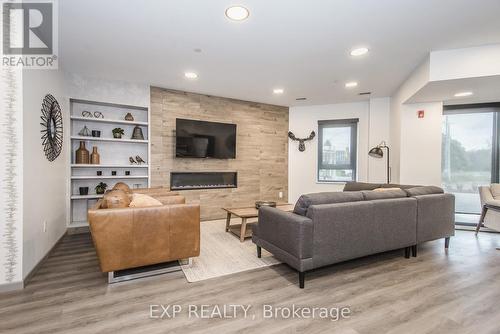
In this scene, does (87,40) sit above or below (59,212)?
above

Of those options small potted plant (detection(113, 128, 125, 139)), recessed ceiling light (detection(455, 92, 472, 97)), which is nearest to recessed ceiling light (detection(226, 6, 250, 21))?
small potted plant (detection(113, 128, 125, 139))

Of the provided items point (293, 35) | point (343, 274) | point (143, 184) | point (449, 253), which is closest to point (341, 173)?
point (449, 253)

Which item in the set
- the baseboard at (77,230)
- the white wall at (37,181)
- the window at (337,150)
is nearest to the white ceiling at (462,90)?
the window at (337,150)

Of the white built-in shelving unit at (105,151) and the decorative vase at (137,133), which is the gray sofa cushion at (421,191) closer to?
the white built-in shelving unit at (105,151)

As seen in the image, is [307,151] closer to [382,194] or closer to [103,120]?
[382,194]

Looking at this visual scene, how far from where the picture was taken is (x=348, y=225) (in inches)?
96.4

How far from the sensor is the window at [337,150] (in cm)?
570

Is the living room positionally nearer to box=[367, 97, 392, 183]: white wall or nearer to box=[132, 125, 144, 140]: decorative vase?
box=[132, 125, 144, 140]: decorative vase

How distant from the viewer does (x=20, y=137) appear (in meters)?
2.18

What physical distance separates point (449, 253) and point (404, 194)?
113 cm

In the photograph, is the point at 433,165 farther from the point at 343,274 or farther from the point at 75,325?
the point at 75,325

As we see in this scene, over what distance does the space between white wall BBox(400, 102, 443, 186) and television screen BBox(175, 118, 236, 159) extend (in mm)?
3297

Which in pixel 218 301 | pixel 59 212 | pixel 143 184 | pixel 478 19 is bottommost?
pixel 218 301

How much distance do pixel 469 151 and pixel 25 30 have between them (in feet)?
23.0
